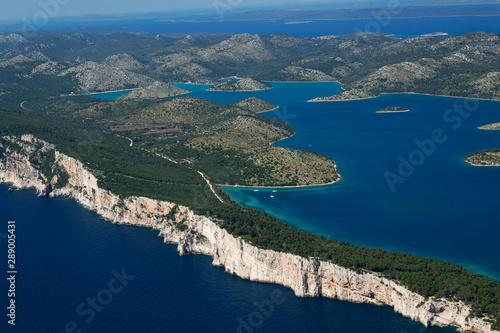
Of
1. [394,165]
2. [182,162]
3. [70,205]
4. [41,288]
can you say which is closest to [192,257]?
[41,288]

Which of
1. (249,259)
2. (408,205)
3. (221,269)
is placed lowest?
(408,205)

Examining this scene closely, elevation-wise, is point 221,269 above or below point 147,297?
below

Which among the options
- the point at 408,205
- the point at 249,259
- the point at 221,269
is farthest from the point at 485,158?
the point at 221,269

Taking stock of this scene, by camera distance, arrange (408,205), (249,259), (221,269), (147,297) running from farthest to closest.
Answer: (408,205) → (221,269) → (249,259) → (147,297)

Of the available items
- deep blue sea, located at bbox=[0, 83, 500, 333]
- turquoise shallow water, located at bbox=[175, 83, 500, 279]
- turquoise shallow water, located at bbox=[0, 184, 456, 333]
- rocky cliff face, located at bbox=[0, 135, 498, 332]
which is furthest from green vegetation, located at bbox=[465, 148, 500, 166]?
turquoise shallow water, located at bbox=[0, 184, 456, 333]

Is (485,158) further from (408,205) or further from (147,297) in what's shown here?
(147,297)

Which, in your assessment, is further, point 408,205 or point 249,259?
point 408,205

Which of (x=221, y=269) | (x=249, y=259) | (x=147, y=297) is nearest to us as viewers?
(x=147, y=297)
